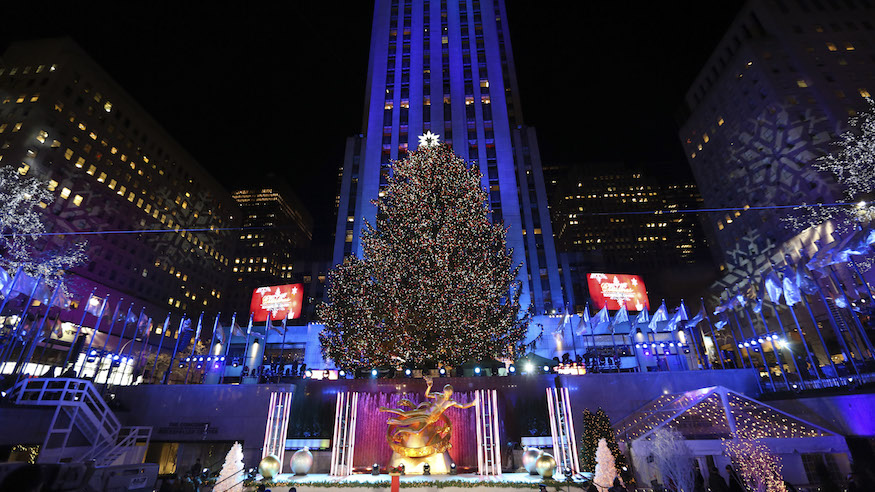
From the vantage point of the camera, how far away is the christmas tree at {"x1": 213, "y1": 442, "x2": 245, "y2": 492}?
36.2 feet

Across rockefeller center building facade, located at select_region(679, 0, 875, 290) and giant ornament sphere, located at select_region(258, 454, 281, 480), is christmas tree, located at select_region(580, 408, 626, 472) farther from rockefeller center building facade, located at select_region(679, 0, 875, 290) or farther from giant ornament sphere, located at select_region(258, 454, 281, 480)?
rockefeller center building facade, located at select_region(679, 0, 875, 290)

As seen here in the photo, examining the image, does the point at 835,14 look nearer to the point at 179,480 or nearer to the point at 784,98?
the point at 784,98

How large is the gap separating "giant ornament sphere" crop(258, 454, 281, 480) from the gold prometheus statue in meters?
3.98

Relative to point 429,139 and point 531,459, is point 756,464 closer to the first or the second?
point 531,459

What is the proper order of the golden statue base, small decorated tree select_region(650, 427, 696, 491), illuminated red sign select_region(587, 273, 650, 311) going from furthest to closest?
illuminated red sign select_region(587, 273, 650, 311)
the golden statue base
small decorated tree select_region(650, 427, 696, 491)

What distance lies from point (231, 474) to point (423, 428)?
6.21 metres

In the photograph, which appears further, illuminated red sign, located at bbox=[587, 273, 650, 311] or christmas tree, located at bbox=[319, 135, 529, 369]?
illuminated red sign, located at bbox=[587, 273, 650, 311]

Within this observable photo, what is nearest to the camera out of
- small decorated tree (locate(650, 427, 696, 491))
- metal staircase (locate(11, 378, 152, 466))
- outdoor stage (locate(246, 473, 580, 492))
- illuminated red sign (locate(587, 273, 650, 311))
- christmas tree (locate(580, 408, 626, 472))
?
small decorated tree (locate(650, 427, 696, 491))

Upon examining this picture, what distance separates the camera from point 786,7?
47.5 m

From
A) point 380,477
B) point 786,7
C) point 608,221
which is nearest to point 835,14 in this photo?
point 786,7

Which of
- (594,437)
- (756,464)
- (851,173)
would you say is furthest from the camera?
(851,173)

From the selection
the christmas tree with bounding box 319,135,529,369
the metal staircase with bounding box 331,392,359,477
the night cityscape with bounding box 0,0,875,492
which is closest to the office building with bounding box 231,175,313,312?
the night cityscape with bounding box 0,0,875,492

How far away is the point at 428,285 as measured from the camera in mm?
19953

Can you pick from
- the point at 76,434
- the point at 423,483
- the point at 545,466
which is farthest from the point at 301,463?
the point at 76,434
